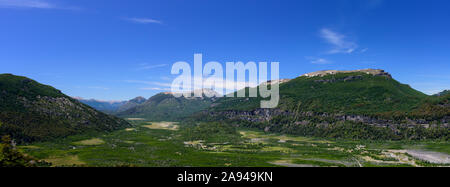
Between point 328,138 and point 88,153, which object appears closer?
point 88,153

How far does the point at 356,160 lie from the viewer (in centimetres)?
10844

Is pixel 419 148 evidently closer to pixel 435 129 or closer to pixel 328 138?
pixel 435 129

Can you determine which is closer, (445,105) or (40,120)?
(40,120)

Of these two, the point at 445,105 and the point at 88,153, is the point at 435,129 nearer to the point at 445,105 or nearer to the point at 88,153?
the point at 445,105
